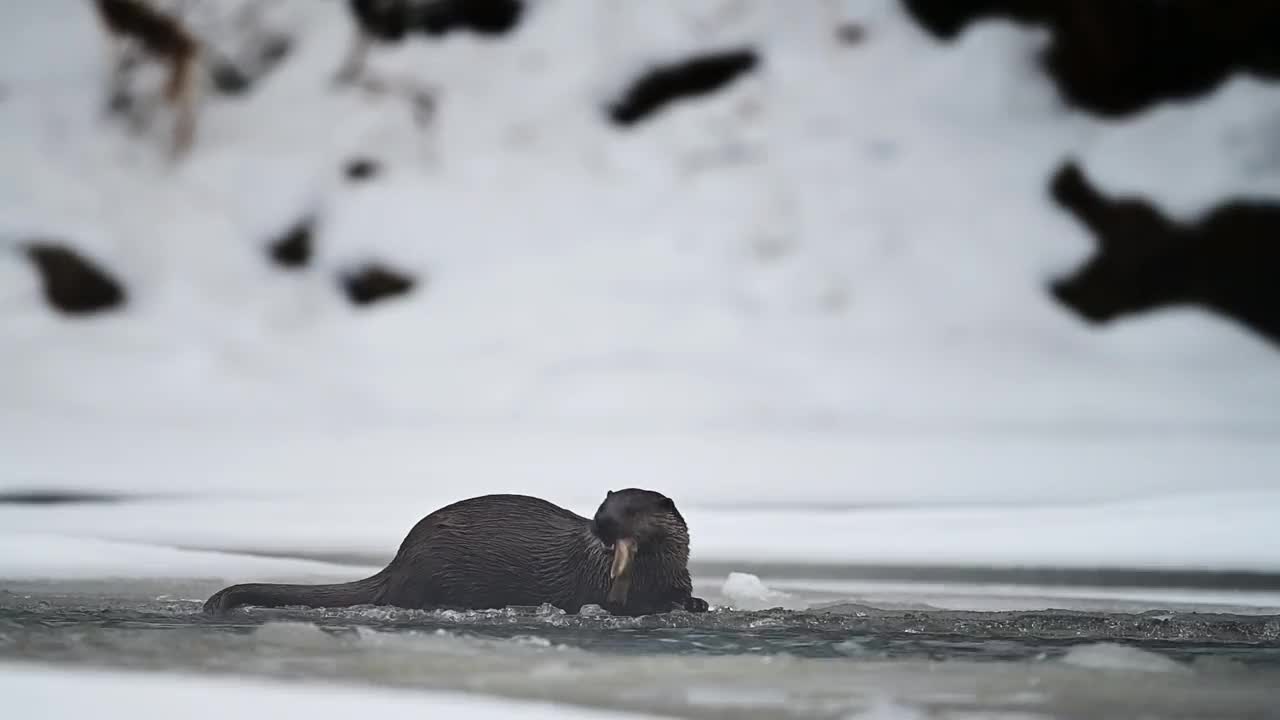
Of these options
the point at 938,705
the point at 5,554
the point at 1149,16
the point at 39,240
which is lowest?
the point at 938,705

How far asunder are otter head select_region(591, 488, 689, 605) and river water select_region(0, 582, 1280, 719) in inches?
5.4

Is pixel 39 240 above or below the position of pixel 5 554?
above

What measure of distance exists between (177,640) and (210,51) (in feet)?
28.0

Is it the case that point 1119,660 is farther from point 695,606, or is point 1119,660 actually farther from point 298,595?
point 298,595

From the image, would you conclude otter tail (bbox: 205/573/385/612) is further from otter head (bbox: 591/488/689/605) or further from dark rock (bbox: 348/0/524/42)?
dark rock (bbox: 348/0/524/42)

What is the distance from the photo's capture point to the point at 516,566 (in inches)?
148

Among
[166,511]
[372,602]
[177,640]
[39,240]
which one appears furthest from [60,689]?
[39,240]

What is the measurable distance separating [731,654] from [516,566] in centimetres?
87

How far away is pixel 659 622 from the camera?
11.9ft

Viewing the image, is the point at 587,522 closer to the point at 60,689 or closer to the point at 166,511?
the point at 60,689

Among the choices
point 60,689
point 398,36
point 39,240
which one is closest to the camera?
point 60,689

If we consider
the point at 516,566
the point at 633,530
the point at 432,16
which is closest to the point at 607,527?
the point at 633,530

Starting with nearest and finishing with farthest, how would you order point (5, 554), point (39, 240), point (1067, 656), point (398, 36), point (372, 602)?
point (1067, 656) < point (372, 602) < point (5, 554) < point (39, 240) < point (398, 36)

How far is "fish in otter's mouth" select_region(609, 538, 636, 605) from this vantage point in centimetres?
351
